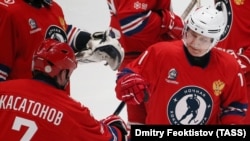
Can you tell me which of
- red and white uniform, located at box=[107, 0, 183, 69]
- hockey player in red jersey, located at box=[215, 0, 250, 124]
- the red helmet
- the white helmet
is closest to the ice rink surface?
red and white uniform, located at box=[107, 0, 183, 69]

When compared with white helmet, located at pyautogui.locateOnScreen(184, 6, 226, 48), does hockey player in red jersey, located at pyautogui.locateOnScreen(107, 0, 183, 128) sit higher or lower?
lower

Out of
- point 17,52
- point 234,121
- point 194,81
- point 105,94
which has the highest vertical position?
point 17,52

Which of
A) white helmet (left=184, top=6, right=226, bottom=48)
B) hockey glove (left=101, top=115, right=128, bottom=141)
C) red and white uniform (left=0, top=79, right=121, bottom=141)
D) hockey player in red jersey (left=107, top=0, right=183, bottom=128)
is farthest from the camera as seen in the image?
hockey player in red jersey (left=107, top=0, right=183, bottom=128)

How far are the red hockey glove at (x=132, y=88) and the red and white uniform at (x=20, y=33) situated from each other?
0.29 metres

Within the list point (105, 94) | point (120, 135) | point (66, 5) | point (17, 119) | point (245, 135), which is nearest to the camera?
point (17, 119)

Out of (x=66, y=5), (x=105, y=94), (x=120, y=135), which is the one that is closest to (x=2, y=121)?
(x=120, y=135)

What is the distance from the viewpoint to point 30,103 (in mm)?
1791

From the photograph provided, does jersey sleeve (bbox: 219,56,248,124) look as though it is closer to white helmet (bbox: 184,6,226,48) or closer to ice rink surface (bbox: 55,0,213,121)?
white helmet (bbox: 184,6,226,48)

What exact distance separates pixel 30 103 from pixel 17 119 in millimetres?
56

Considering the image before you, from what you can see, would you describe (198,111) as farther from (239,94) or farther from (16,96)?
(16,96)

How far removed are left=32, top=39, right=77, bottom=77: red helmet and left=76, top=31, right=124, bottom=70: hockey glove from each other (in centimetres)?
55

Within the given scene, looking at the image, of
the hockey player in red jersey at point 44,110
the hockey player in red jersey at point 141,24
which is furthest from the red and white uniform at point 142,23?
the hockey player in red jersey at point 44,110

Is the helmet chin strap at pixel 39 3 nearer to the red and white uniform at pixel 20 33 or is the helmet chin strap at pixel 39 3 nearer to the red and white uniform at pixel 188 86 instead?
the red and white uniform at pixel 20 33

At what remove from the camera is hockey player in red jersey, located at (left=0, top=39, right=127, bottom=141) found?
1787mm
